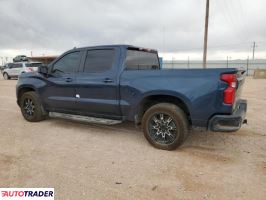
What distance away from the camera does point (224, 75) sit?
12.8 feet

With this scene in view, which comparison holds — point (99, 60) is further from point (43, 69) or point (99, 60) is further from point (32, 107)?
point (32, 107)

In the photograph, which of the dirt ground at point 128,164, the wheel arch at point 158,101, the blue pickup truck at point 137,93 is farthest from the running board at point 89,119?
the wheel arch at point 158,101

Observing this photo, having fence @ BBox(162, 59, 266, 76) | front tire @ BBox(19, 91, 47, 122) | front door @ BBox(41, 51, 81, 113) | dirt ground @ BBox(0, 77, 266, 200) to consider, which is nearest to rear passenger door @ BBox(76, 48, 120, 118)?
front door @ BBox(41, 51, 81, 113)

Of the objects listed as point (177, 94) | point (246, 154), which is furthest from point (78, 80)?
point (246, 154)

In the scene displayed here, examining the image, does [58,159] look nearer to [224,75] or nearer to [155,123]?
[155,123]

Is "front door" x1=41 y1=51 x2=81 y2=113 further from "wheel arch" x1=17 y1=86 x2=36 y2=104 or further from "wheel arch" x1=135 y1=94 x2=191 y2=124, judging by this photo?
"wheel arch" x1=135 y1=94 x2=191 y2=124

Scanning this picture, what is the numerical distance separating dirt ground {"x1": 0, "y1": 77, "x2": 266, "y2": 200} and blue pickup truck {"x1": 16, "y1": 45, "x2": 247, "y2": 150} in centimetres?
44

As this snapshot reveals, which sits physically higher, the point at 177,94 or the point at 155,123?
the point at 177,94

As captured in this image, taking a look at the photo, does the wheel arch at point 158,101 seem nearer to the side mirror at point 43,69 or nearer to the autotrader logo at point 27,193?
the autotrader logo at point 27,193

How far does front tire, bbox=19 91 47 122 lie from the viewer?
631 cm

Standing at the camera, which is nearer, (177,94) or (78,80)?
→ (177,94)

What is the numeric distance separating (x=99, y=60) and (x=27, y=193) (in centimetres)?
301

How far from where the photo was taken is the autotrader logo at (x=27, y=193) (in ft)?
10.1

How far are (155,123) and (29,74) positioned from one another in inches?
146
